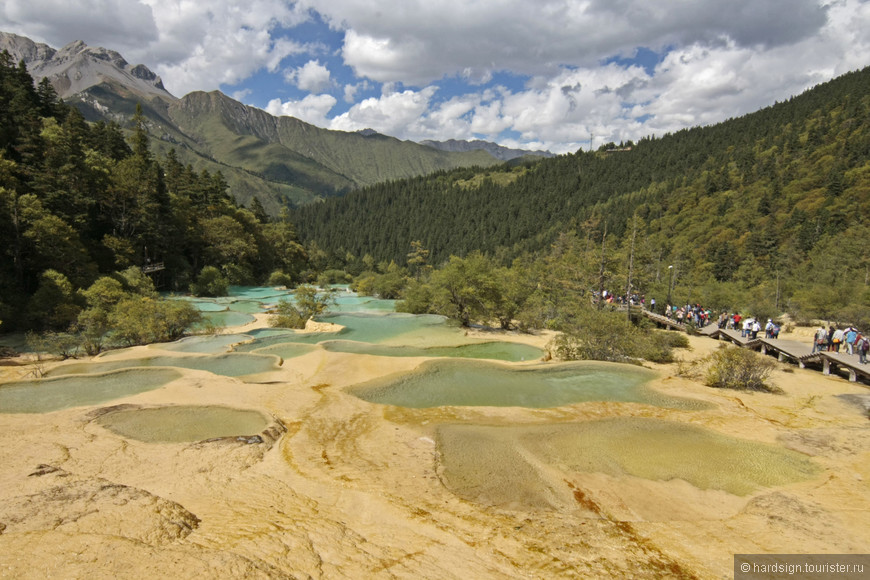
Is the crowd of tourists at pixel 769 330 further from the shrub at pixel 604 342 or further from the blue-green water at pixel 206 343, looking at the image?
the blue-green water at pixel 206 343

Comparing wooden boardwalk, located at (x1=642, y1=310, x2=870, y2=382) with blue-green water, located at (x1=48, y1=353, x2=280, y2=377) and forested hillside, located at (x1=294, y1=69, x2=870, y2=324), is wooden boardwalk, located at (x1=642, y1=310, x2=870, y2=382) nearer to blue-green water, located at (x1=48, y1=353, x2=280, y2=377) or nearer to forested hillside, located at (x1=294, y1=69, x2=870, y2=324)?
forested hillside, located at (x1=294, y1=69, x2=870, y2=324)

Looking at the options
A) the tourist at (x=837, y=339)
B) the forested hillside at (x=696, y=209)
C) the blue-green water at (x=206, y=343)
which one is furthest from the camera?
the forested hillside at (x=696, y=209)

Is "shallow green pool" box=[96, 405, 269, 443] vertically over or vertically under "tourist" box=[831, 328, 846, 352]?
under

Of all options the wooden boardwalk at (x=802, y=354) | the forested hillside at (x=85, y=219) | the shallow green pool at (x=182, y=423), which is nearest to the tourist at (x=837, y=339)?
the wooden boardwalk at (x=802, y=354)

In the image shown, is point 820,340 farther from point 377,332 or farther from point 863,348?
point 377,332

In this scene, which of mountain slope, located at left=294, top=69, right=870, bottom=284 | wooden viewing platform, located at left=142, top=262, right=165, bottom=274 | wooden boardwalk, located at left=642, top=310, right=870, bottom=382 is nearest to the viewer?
wooden boardwalk, located at left=642, top=310, right=870, bottom=382

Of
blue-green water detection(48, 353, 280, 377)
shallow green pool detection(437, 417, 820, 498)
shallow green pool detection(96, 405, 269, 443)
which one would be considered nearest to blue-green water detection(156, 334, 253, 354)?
blue-green water detection(48, 353, 280, 377)

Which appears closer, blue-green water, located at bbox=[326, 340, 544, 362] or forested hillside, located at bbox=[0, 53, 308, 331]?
blue-green water, located at bbox=[326, 340, 544, 362]
